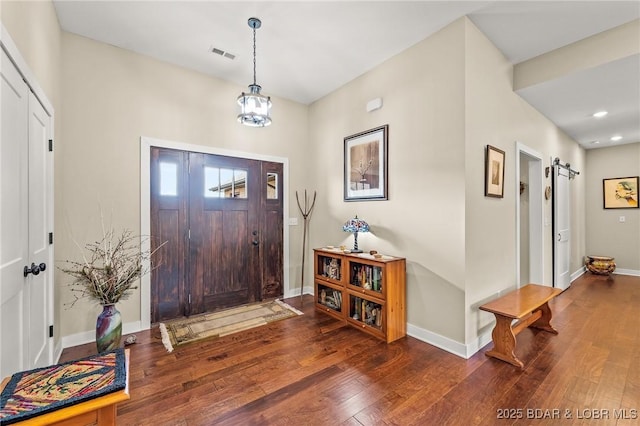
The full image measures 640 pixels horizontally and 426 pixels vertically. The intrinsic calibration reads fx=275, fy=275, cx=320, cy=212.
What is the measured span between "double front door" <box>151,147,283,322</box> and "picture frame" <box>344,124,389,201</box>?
1.14 m

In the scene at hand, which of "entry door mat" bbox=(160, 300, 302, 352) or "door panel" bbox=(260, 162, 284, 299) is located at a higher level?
"door panel" bbox=(260, 162, 284, 299)

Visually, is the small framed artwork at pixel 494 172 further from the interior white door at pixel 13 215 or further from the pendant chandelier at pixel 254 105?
the interior white door at pixel 13 215

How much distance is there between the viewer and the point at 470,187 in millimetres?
2643

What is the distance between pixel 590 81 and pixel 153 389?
521 centimetres

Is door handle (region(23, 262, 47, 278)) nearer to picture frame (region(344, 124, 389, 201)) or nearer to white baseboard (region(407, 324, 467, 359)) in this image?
picture frame (region(344, 124, 389, 201))

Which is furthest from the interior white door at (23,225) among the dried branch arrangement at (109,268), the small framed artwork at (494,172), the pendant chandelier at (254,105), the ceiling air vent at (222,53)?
the small framed artwork at (494,172)

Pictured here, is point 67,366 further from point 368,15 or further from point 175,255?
point 368,15

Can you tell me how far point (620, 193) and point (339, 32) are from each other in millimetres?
6976

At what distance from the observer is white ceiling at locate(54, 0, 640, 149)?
2.47 meters

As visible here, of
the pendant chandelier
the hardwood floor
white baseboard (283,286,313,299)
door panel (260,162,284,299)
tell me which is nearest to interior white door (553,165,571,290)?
the hardwood floor

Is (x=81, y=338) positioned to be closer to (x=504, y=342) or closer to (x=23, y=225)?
(x=23, y=225)

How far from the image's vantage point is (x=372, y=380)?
7.18ft

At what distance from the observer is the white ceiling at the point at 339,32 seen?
2.47 meters

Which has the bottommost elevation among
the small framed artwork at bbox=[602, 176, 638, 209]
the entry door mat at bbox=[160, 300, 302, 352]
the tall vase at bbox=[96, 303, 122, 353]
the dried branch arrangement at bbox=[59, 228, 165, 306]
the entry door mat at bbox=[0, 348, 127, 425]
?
the entry door mat at bbox=[160, 300, 302, 352]
